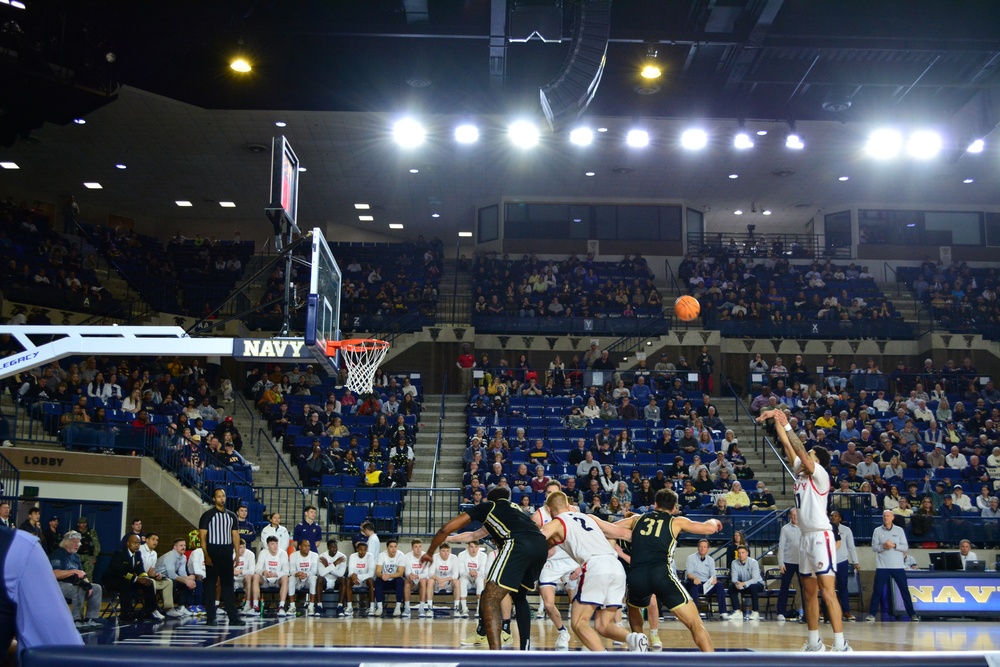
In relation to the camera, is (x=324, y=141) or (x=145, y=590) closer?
(x=145, y=590)

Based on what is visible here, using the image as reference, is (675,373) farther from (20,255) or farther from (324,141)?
(20,255)

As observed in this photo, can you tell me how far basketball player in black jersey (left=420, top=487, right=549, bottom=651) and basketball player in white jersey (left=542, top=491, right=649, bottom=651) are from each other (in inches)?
8.8

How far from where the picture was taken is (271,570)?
16188 millimetres

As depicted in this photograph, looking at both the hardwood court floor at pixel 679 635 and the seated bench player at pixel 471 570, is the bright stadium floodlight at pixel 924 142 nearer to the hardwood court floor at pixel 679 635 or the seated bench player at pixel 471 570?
the hardwood court floor at pixel 679 635

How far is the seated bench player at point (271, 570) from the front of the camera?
52.5 feet

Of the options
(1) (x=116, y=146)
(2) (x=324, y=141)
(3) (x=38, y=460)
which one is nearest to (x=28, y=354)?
(3) (x=38, y=460)

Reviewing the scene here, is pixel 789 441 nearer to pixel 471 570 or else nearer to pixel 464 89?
pixel 471 570

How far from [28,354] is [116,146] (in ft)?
61.4

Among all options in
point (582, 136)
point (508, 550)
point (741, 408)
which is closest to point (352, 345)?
point (508, 550)

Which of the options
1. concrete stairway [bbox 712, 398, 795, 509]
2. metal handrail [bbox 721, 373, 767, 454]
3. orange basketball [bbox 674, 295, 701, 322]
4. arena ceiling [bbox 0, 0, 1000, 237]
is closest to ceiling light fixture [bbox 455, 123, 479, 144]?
arena ceiling [bbox 0, 0, 1000, 237]

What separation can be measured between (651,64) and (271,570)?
11.5 meters

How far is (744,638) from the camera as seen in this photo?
11.6 meters

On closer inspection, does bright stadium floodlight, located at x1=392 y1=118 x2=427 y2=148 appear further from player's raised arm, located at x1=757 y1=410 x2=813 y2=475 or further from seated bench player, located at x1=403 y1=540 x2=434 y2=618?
player's raised arm, located at x1=757 y1=410 x2=813 y2=475

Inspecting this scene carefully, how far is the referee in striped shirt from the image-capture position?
13.2 meters
